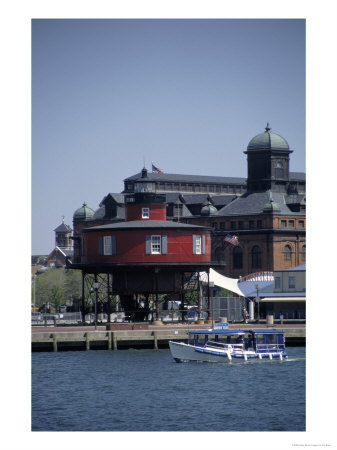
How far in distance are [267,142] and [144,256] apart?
75.7 m

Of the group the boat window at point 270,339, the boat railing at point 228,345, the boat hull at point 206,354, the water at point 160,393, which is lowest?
the water at point 160,393

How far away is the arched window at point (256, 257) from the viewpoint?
489ft

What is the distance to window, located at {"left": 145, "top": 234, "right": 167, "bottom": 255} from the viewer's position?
8575 cm

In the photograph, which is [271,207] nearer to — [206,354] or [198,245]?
[198,245]

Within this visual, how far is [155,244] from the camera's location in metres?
85.9

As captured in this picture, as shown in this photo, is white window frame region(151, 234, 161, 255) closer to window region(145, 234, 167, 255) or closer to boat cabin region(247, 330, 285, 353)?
window region(145, 234, 167, 255)

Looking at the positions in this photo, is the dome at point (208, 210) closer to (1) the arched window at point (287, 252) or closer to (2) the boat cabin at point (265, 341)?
(1) the arched window at point (287, 252)

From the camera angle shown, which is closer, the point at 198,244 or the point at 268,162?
the point at 198,244

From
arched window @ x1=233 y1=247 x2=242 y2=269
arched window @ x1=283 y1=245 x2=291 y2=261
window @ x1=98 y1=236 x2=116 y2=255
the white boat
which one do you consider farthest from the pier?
arched window @ x1=233 y1=247 x2=242 y2=269

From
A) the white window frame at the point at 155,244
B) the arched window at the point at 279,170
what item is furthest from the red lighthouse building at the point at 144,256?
the arched window at the point at 279,170

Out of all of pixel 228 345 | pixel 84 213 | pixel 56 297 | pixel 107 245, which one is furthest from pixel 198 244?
pixel 84 213

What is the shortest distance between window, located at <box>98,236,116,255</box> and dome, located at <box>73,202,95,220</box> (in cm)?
9142

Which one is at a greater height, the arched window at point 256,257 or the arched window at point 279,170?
the arched window at point 279,170
